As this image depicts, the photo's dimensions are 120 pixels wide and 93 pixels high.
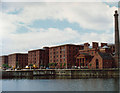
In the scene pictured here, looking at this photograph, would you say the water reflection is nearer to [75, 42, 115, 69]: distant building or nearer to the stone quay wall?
the stone quay wall

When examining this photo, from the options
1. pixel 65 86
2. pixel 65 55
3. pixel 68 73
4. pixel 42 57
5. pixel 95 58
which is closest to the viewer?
pixel 65 86

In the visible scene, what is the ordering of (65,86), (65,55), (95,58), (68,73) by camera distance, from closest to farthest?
1. (65,86)
2. (68,73)
3. (95,58)
4. (65,55)

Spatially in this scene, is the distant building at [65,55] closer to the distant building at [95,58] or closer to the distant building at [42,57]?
the distant building at [95,58]

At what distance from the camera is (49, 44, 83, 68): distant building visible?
148000 mm

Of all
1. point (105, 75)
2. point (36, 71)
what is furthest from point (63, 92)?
point (36, 71)

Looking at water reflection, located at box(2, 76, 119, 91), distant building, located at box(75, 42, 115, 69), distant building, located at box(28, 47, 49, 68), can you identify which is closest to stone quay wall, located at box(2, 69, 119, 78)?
distant building, located at box(75, 42, 115, 69)

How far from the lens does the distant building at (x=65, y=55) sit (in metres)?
148

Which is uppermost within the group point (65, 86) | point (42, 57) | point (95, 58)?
point (42, 57)

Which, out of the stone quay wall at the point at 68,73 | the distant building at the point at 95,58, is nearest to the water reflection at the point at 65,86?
the stone quay wall at the point at 68,73

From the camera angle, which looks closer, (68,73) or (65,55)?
(68,73)

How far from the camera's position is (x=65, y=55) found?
490 feet

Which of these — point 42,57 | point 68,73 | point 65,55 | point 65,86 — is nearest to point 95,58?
point 68,73

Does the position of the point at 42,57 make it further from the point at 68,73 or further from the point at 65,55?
the point at 68,73

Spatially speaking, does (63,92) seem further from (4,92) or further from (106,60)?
(106,60)
